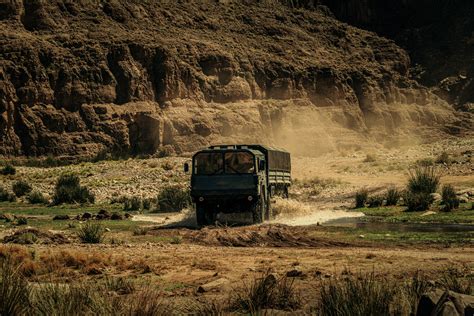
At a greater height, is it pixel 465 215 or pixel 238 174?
pixel 238 174

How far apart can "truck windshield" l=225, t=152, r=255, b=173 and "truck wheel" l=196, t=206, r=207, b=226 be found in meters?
1.51

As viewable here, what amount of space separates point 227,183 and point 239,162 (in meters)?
0.96

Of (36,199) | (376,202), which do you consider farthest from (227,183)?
(36,199)

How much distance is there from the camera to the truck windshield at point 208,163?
77.2ft

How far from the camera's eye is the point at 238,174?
23.2 metres

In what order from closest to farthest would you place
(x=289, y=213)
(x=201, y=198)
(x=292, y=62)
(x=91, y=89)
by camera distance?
1. (x=201, y=198)
2. (x=289, y=213)
3. (x=91, y=89)
4. (x=292, y=62)

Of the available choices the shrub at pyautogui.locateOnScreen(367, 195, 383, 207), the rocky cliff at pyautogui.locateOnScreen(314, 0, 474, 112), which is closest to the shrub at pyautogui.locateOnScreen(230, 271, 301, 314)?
the shrub at pyautogui.locateOnScreen(367, 195, 383, 207)

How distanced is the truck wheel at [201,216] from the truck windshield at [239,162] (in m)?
1.51

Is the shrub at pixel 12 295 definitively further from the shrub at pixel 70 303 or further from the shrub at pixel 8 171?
the shrub at pixel 8 171

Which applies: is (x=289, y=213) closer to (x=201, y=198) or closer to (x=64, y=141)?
(x=201, y=198)

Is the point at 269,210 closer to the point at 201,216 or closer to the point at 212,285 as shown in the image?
the point at 201,216

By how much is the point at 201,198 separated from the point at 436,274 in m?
12.2

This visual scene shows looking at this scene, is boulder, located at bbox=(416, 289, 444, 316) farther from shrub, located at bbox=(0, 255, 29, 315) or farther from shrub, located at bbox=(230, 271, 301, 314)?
shrub, located at bbox=(0, 255, 29, 315)

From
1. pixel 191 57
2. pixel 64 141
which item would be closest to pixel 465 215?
pixel 64 141
